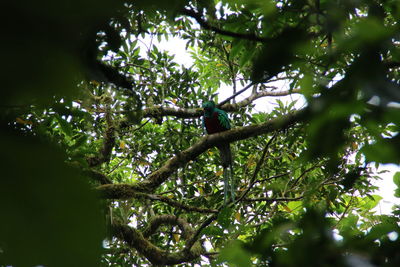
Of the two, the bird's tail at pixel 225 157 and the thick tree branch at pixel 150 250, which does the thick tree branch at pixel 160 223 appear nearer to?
the thick tree branch at pixel 150 250

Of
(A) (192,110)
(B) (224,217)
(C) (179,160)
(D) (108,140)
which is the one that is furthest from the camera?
(A) (192,110)

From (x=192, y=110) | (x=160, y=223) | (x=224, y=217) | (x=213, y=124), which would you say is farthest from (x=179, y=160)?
(x=224, y=217)

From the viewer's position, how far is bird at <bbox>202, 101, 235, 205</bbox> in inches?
161

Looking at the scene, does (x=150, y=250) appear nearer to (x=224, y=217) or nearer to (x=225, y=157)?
(x=225, y=157)

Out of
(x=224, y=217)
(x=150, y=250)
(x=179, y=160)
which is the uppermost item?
(x=179, y=160)

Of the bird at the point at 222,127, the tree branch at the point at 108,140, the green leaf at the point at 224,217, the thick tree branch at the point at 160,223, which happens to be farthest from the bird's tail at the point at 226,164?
the green leaf at the point at 224,217

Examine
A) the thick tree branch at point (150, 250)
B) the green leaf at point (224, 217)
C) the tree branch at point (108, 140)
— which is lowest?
the green leaf at point (224, 217)

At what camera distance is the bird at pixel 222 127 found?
161 inches

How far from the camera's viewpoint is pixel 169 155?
180 inches

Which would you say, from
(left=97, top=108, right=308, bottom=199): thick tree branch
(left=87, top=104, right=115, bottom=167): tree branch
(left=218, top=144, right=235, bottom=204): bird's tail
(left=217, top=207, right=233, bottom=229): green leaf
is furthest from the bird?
(left=217, top=207, right=233, bottom=229): green leaf

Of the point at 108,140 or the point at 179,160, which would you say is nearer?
the point at 179,160

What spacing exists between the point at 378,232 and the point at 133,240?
3.11 meters

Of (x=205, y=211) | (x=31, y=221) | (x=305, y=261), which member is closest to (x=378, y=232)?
(x=305, y=261)

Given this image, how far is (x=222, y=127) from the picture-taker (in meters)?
4.71
